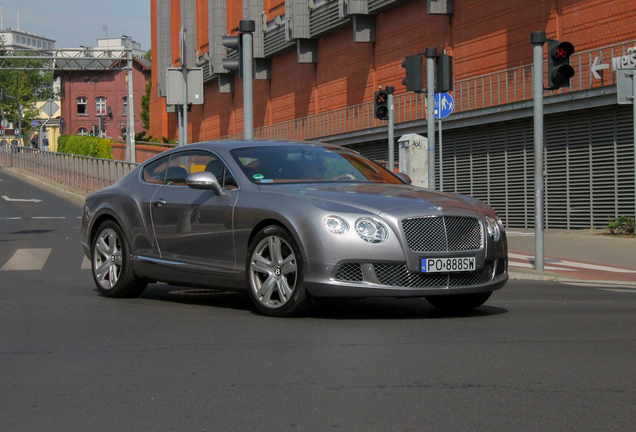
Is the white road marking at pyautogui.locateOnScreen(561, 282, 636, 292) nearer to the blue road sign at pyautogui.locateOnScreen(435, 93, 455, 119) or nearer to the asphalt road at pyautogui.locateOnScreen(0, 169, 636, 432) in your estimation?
the asphalt road at pyautogui.locateOnScreen(0, 169, 636, 432)

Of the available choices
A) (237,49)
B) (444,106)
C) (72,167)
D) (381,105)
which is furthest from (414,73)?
(72,167)

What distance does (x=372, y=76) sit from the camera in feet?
129

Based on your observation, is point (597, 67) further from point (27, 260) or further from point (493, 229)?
point (493, 229)

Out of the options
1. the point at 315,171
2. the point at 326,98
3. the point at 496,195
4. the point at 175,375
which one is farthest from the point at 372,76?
the point at 175,375

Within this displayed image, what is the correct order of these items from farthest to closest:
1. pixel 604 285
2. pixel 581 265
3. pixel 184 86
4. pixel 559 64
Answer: pixel 184 86, pixel 581 265, pixel 559 64, pixel 604 285

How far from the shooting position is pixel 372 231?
25.2 feet

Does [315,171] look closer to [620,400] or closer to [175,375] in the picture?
[175,375]

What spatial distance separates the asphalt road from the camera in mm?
4586

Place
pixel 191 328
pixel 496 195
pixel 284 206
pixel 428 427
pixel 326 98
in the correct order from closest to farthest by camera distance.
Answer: pixel 428 427 < pixel 191 328 < pixel 284 206 < pixel 496 195 < pixel 326 98

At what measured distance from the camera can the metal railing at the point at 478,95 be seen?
2398 centimetres

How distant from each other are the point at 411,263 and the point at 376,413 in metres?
3.16

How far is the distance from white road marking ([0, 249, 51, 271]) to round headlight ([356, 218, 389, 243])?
25.2 feet

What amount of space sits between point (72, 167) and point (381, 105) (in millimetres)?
28506

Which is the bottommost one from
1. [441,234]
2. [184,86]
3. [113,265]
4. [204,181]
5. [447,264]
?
[113,265]
